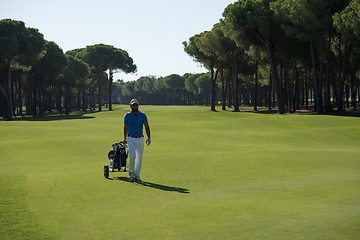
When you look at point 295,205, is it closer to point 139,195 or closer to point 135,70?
point 139,195

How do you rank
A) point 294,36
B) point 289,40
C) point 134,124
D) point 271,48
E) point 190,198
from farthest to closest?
point 271,48, point 289,40, point 294,36, point 134,124, point 190,198

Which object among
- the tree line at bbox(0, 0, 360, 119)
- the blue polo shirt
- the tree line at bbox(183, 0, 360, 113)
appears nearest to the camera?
the blue polo shirt

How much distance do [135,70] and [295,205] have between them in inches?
3956

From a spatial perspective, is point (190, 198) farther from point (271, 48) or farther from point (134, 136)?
point (271, 48)

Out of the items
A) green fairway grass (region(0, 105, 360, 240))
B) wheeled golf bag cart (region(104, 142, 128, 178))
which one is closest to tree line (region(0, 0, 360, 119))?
green fairway grass (region(0, 105, 360, 240))

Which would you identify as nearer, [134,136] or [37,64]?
[134,136]

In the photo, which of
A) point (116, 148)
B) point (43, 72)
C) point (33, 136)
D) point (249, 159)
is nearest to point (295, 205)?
point (116, 148)

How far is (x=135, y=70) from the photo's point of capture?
10625 cm

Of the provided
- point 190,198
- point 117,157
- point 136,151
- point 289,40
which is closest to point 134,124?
point 136,151

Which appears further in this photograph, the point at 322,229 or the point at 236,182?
the point at 236,182

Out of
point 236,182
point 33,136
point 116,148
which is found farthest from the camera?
point 33,136

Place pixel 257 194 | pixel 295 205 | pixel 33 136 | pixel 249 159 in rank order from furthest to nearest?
pixel 33 136
pixel 249 159
pixel 257 194
pixel 295 205

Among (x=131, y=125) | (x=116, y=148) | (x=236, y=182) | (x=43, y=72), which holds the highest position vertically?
(x=43, y=72)

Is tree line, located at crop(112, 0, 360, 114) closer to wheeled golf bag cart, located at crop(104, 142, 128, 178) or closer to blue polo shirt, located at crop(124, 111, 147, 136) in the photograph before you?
wheeled golf bag cart, located at crop(104, 142, 128, 178)
